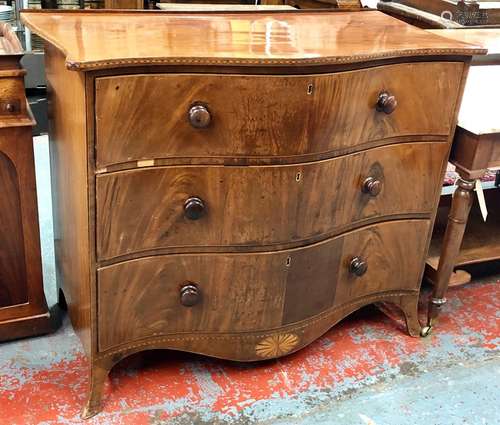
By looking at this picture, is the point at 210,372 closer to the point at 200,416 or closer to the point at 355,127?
the point at 200,416

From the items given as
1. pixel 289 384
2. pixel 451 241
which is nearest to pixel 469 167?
pixel 451 241

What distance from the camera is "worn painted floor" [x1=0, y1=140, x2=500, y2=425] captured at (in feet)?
5.44

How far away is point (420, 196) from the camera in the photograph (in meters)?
1.77

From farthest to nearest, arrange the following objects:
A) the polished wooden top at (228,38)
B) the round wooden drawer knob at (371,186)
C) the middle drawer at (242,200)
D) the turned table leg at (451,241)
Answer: the turned table leg at (451,241) < the round wooden drawer knob at (371,186) < the middle drawer at (242,200) < the polished wooden top at (228,38)

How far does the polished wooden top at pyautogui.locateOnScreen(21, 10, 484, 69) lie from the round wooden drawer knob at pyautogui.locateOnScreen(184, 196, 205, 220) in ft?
1.04

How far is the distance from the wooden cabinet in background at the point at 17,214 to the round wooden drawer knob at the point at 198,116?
1.62 ft

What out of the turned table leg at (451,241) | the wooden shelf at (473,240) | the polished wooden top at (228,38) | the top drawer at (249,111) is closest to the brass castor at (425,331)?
the turned table leg at (451,241)

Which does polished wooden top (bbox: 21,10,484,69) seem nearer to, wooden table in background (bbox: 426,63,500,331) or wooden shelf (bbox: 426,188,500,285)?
wooden table in background (bbox: 426,63,500,331)

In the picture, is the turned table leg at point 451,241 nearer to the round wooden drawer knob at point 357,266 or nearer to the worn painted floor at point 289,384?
the worn painted floor at point 289,384

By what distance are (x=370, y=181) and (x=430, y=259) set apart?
1.73 feet

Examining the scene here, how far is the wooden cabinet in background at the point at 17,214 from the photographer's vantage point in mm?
1583

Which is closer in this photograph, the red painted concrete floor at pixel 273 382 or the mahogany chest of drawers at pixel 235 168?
the mahogany chest of drawers at pixel 235 168

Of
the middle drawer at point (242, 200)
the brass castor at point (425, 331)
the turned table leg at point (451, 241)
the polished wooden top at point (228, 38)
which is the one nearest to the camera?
the polished wooden top at point (228, 38)

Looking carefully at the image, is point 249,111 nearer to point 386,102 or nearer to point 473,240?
point 386,102
